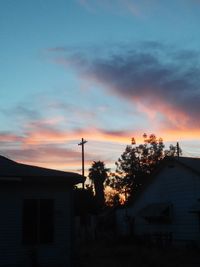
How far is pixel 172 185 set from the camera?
92.5ft

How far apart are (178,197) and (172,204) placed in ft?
2.58

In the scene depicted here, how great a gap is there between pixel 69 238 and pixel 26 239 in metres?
1.50

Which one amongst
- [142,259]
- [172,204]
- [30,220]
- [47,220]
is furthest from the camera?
[172,204]

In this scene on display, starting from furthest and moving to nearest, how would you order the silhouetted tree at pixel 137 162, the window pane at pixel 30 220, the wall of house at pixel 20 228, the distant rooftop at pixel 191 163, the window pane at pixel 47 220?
1. the silhouetted tree at pixel 137 162
2. the distant rooftop at pixel 191 163
3. the window pane at pixel 47 220
4. the window pane at pixel 30 220
5. the wall of house at pixel 20 228

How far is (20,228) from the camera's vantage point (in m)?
16.2

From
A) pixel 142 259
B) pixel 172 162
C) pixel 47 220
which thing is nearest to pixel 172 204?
pixel 172 162

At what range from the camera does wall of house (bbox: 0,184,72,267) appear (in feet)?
52.1

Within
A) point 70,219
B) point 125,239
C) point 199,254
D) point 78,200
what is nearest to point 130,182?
point 78,200

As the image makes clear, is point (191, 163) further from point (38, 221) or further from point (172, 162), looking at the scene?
point (38, 221)

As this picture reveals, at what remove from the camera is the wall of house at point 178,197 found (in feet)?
85.0

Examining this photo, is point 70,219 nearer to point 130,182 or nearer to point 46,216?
point 46,216

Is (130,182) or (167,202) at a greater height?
(130,182)

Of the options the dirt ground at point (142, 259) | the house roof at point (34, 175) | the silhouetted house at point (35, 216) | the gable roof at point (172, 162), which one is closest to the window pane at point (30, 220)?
the silhouetted house at point (35, 216)

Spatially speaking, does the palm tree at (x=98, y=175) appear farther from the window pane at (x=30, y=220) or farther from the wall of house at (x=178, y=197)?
the window pane at (x=30, y=220)
